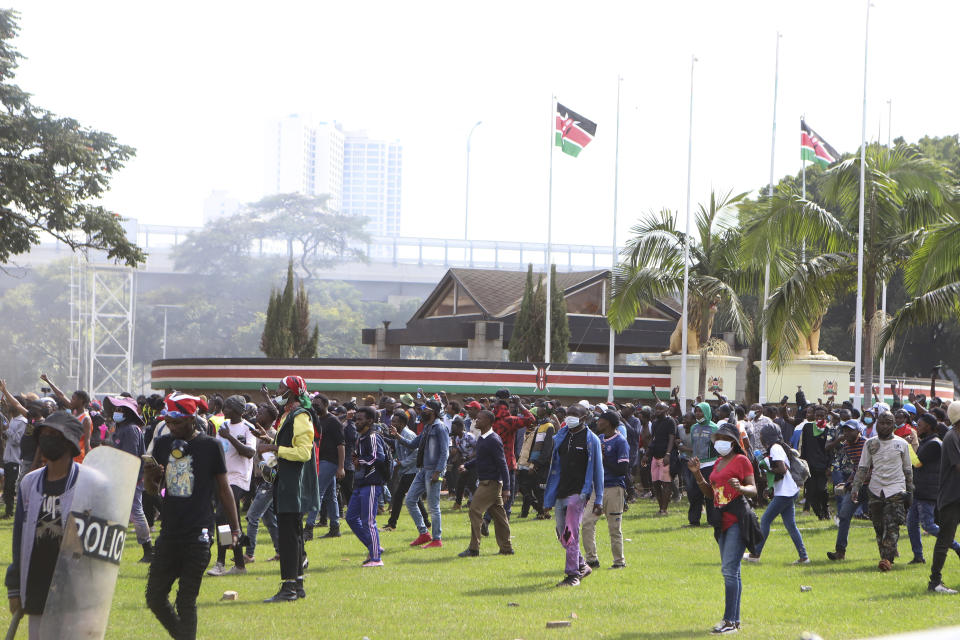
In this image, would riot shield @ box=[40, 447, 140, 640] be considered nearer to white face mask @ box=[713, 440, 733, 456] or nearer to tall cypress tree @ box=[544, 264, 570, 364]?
white face mask @ box=[713, 440, 733, 456]

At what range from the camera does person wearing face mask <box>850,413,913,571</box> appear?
12.0 m

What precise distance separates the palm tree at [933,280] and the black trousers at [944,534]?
10198 mm

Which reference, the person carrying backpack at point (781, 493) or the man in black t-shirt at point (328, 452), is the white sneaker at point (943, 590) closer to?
the person carrying backpack at point (781, 493)

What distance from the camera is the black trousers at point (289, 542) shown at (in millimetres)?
9844

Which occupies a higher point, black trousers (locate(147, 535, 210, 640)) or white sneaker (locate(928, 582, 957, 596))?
black trousers (locate(147, 535, 210, 640))

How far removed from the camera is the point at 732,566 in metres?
8.90

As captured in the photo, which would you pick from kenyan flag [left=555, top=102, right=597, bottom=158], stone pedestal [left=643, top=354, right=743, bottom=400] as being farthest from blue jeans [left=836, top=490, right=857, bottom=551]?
kenyan flag [left=555, top=102, right=597, bottom=158]

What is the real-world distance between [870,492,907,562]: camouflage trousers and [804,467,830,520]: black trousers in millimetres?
5005

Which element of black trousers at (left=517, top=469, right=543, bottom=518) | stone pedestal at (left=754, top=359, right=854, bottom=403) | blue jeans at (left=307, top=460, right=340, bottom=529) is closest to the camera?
blue jeans at (left=307, top=460, right=340, bottom=529)

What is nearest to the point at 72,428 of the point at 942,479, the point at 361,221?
the point at 942,479

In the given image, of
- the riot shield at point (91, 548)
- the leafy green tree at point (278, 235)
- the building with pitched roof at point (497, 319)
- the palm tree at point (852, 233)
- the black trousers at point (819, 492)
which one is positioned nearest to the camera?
the riot shield at point (91, 548)

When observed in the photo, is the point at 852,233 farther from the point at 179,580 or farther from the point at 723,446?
the point at 179,580

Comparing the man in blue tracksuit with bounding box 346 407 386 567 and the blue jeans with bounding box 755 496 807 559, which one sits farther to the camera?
the blue jeans with bounding box 755 496 807 559

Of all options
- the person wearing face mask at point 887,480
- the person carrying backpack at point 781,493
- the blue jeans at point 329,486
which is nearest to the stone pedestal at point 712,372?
the blue jeans at point 329,486
